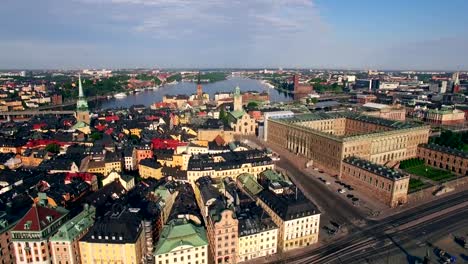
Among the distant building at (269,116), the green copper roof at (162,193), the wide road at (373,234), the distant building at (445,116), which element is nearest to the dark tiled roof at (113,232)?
the green copper roof at (162,193)

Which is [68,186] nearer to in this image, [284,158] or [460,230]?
[284,158]

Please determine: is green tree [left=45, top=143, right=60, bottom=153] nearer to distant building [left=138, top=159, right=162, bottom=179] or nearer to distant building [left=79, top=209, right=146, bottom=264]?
distant building [left=138, top=159, right=162, bottom=179]

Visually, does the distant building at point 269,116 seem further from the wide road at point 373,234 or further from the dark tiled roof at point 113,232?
the dark tiled roof at point 113,232

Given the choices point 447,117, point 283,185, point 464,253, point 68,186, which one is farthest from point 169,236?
point 447,117

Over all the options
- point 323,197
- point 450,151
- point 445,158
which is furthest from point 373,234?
point 445,158

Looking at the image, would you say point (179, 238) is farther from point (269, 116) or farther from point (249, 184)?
point (269, 116)

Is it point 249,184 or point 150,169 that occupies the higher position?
point 249,184

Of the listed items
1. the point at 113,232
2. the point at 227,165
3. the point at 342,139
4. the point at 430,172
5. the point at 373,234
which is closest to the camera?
the point at 113,232
